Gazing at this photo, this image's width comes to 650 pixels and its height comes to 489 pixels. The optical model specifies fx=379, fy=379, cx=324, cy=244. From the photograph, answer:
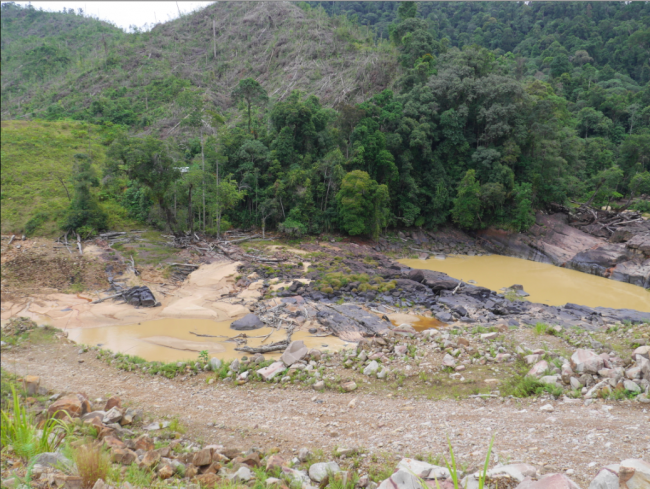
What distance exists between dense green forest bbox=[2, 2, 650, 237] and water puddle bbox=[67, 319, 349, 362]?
4.43 m

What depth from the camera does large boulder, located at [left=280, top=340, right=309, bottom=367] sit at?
8492 mm

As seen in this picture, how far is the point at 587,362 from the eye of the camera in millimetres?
6785

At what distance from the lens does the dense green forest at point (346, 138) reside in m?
20.5

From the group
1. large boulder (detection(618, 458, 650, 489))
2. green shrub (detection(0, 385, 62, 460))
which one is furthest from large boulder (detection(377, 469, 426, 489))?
green shrub (detection(0, 385, 62, 460))

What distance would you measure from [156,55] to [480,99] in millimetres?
36490

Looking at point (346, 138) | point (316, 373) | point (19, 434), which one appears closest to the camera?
point (19, 434)

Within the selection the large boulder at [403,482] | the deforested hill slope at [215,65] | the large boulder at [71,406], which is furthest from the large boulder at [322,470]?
the deforested hill slope at [215,65]

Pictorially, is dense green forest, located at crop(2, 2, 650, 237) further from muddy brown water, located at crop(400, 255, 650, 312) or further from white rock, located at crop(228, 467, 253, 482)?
white rock, located at crop(228, 467, 253, 482)

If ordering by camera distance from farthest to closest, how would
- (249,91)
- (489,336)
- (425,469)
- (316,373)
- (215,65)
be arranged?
(215,65)
(249,91)
(489,336)
(316,373)
(425,469)

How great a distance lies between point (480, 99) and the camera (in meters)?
26.1

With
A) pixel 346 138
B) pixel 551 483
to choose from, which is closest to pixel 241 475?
pixel 551 483

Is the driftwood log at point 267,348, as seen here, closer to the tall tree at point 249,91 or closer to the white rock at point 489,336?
the white rock at point 489,336

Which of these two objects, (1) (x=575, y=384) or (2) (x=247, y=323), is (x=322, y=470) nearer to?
(1) (x=575, y=384)

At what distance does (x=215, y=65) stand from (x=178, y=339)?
39.3 metres
